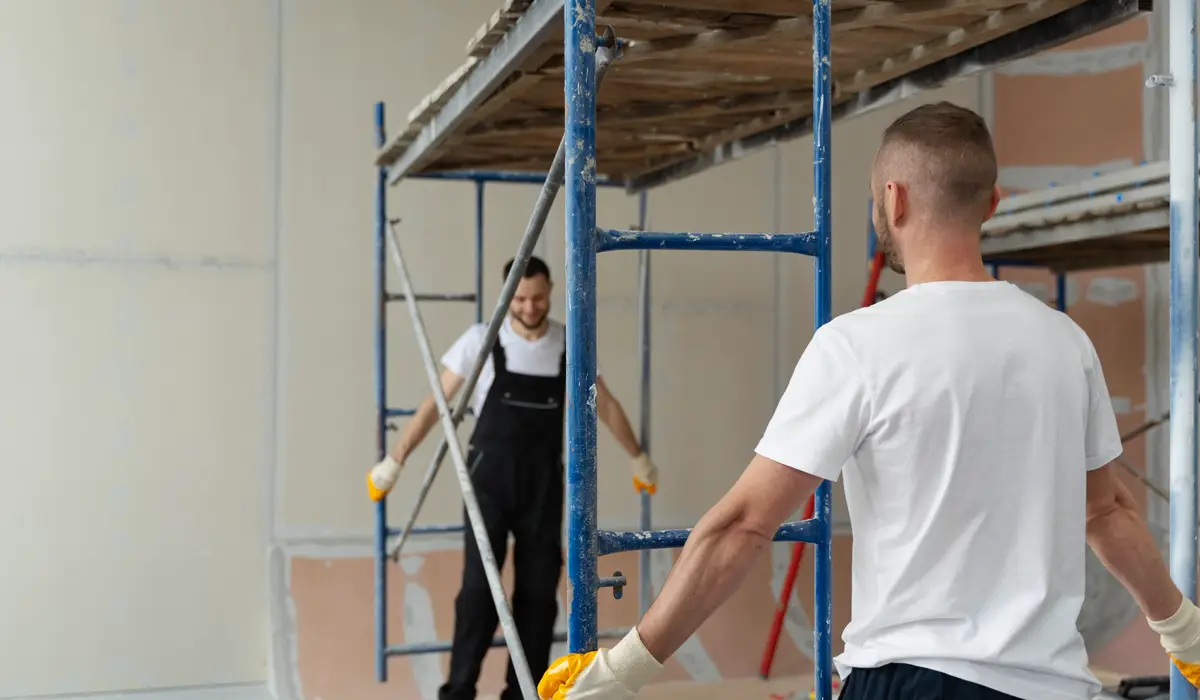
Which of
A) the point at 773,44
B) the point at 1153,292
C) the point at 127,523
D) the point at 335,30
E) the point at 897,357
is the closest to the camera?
the point at 897,357

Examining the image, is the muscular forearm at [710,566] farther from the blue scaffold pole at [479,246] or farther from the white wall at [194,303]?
the white wall at [194,303]

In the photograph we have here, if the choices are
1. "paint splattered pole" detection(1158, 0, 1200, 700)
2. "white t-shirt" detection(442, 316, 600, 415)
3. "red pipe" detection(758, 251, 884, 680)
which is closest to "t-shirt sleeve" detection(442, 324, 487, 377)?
"white t-shirt" detection(442, 316, 600, 415)

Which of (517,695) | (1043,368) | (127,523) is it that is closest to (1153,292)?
(517,695)

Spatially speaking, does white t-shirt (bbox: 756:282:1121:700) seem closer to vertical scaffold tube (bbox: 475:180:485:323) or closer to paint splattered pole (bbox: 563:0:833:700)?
paint splattered pole (bbox: 563:0:833:700)

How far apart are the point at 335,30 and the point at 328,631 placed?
2.79 meters

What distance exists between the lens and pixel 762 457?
54.9 inches

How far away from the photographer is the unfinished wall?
4.60m

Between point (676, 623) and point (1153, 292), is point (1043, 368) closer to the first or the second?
point (676, 623)

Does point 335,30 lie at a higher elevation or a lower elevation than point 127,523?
higher

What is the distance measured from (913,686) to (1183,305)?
128cm

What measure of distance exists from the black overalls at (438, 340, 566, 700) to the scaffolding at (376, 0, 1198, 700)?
51cm

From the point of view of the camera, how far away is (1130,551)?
5.52 ft

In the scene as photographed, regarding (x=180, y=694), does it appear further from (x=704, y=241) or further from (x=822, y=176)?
(x=822, y=176)

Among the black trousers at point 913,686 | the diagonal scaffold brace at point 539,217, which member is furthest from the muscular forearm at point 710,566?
the diagonal scaffold brace at point 539,217
